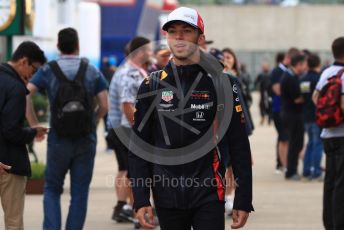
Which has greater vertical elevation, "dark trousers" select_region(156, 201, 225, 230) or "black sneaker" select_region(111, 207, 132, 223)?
"dark trousers" select_region(156, 201, 225, 230)

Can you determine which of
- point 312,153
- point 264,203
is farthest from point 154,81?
point 312,153

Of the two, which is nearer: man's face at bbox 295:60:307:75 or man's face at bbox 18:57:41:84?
man's face at bbox 18:57:41:84

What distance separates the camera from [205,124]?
610 cm

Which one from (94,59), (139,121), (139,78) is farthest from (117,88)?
(94,59)


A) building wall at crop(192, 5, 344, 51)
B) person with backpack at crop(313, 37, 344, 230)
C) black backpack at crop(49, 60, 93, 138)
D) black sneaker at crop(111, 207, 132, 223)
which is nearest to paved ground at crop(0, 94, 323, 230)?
black sneaker at crop(111, 207, 132, 223)

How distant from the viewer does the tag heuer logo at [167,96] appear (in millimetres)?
6074

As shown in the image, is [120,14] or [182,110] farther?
[120,14]

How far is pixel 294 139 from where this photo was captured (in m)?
16.0

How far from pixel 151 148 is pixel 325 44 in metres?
57.3

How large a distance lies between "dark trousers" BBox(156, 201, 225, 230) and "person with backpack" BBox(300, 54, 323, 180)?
Answer: 9.70m

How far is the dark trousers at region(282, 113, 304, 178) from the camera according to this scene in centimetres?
1595

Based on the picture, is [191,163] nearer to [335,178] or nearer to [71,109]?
[71,109]

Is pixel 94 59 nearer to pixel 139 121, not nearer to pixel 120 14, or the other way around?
pixel 120 14

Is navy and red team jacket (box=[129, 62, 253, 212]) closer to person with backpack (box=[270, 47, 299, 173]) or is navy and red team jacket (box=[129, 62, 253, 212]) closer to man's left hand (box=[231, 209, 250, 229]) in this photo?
man's left hand (box=[231, 209, 250, 229])
